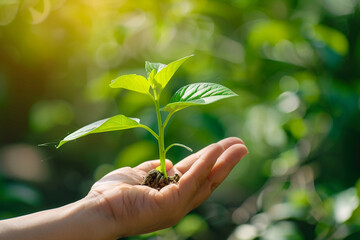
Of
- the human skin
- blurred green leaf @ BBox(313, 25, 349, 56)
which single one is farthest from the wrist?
blurred green leaf @ BBox(313, 25, 349, 56)

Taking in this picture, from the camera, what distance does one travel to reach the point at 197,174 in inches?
30.0

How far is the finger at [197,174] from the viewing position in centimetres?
75

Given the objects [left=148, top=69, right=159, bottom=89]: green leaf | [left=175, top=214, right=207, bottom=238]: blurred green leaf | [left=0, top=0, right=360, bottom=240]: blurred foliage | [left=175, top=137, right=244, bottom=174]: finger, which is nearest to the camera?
[left=148, top=69, right=159, bottom=89]: green leaf

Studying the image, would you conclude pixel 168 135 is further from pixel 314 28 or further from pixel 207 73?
pixel 314 28

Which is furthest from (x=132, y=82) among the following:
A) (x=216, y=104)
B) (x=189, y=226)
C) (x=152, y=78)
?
(x=189, y=226)

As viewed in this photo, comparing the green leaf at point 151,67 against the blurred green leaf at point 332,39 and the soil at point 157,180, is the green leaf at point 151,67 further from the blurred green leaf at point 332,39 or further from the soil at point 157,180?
the blurred green leaf at point 332,39

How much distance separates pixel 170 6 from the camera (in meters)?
1.46

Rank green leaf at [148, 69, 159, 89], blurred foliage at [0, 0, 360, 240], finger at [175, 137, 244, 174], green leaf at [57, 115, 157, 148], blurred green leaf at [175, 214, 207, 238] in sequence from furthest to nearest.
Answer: blurred green leaf at [175, 214, 207, 238], blurred foliage at [0, 0, 360, 240], finger at [175, 137, 244, 174], green leaf at [148, 69, 159, 89], green leaf at [57, 115, 157, 148]

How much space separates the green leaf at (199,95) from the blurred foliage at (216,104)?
42cm

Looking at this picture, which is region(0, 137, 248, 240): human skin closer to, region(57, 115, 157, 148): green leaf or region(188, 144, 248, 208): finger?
region(188, 144, 248, 208): finger

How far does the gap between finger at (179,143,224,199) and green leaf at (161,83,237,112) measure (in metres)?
0.12

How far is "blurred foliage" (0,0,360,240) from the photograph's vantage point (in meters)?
1.19

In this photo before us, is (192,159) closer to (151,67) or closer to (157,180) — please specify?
(157,180)

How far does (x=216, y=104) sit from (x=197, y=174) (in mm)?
540
